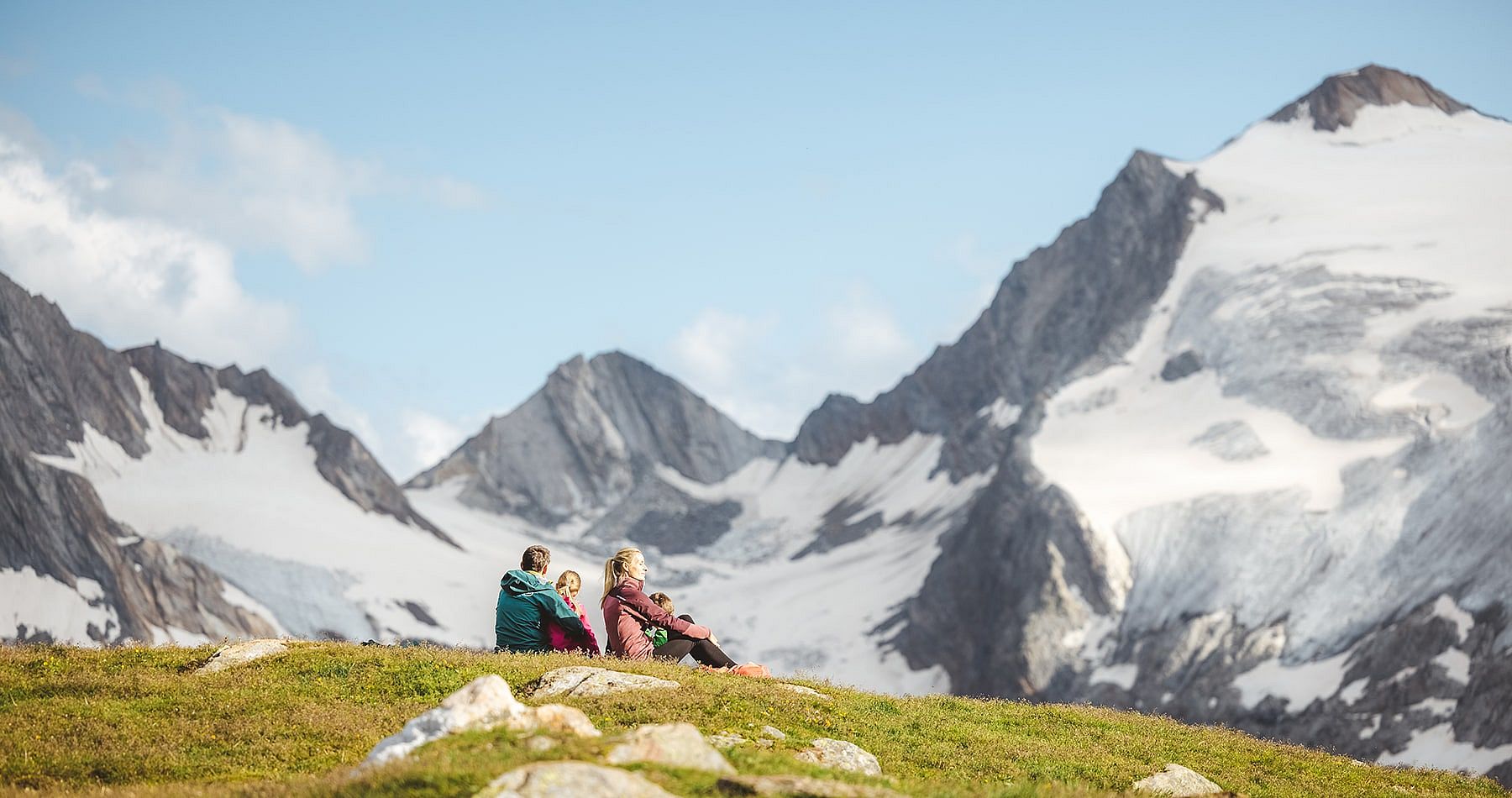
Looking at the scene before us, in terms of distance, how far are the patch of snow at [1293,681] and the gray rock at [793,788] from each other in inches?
3008

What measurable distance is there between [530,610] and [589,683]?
3642 millimetres

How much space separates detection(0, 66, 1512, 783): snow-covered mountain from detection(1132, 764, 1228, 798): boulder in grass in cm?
5248

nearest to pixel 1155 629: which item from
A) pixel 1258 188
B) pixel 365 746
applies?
pixel 1258 188

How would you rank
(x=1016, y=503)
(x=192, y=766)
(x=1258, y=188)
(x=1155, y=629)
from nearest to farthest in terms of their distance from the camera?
(x=192, y=766) → (x=1155, y=629) → (x=1016, y=503) → (x=1258, y=188)

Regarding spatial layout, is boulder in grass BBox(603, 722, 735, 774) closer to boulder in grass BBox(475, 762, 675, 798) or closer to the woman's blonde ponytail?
boulder in grass BBox(475, 762, 675, 798)

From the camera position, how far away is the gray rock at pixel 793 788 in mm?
12461

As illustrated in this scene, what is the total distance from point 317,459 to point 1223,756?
169 m

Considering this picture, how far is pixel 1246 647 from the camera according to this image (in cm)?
9006

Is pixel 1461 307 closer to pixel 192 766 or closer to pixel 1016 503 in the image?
pixel 1016 503

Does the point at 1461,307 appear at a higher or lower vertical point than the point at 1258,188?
lower

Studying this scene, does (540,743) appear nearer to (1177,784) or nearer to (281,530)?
(1177,784)

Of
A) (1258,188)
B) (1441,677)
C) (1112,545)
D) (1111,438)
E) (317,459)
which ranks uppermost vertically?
(1258,188)

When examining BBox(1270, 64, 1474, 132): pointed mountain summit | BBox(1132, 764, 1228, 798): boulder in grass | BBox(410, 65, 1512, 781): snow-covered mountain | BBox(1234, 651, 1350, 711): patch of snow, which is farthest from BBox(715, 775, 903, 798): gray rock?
BBox(1270, 64, 1474, 132): pointed mountain summit

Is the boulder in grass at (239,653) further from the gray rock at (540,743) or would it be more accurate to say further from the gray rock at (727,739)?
the gray rock at (540,743)
